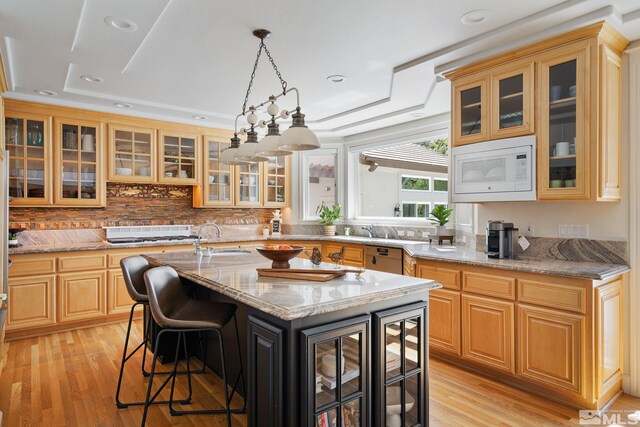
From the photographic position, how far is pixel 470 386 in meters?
2.96

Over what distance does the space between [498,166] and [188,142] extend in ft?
13.5

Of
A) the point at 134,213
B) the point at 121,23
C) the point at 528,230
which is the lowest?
the point at 528,230

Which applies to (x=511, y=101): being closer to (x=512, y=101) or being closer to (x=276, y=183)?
(x=512, y=101)

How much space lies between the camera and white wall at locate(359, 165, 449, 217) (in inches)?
217

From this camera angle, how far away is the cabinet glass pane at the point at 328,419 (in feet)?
5.77

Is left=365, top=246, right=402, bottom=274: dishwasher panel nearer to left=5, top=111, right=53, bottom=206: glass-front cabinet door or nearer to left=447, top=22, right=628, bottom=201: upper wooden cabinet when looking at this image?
left=447, top=22, right=628, bottom=201: upper wooden cabinet

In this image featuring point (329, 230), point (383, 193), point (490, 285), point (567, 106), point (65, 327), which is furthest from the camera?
point (329, 230)

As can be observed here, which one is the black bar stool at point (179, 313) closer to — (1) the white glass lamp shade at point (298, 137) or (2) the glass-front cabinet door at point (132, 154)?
(1) the white glass lamp shade at point (298, 137)

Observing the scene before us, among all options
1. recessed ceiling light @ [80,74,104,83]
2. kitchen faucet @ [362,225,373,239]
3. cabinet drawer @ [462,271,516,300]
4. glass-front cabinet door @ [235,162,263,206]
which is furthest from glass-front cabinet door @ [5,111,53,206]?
cabinet drawer @ [462,271,516,300]

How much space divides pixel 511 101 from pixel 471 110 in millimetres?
348

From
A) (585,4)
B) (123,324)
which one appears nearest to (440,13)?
(585,4)

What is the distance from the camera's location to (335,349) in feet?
5.94

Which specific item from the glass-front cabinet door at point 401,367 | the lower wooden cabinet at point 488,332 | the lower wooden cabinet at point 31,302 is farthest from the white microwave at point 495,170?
the lower wooden cabinet at point 31,302

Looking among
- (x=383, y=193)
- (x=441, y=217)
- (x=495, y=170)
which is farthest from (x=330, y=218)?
(x=495, y=170)
